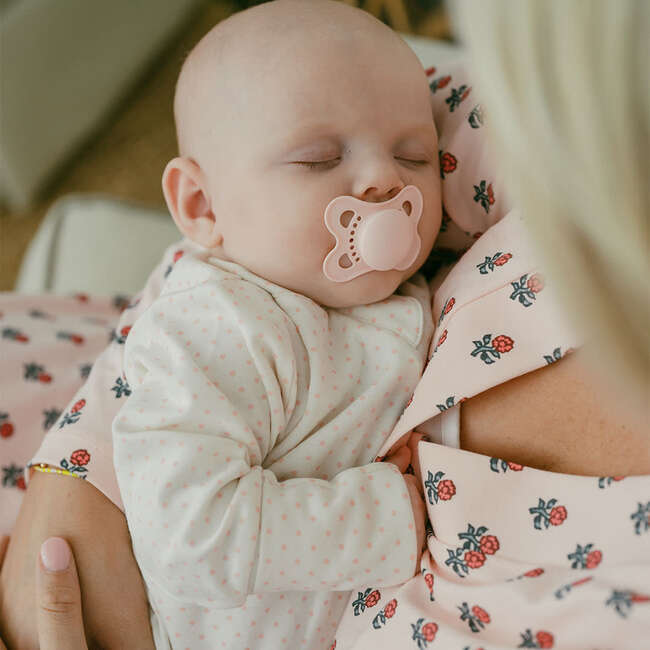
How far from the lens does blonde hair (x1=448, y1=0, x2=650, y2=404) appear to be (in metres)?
0.46

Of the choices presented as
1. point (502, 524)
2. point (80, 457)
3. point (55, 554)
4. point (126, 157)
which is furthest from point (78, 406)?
point (126, 157)

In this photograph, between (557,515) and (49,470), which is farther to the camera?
(49,470)

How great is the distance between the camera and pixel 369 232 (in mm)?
828

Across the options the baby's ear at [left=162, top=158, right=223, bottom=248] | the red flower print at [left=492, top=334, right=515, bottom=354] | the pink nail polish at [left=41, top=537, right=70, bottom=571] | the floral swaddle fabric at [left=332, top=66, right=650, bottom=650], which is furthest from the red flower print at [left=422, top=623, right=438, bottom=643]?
the baby's ear at [left=162, top=158, right=223, bottom=248]

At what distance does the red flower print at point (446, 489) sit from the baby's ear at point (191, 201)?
0.39 meters

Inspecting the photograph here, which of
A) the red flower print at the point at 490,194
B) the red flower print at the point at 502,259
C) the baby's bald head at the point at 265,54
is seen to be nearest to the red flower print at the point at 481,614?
the red flower print at the point at 502,259

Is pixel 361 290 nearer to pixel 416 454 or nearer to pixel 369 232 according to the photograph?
pixel 369 232

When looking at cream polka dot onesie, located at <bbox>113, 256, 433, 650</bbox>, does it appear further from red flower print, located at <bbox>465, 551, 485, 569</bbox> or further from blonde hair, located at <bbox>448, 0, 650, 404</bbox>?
blonde hair, located at <bbox>448, 0, 650, 404</bbox>

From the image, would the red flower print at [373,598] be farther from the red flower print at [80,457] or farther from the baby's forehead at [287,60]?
the baby's forehead at [287,60]

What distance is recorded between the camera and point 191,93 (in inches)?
36.9

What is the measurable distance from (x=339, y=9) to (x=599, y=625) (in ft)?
2.33

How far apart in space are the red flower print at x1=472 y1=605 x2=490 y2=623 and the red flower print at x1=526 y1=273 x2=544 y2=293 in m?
0.31

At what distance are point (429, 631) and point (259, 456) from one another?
0.24 meters

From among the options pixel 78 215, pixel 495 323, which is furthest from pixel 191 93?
pixel 78 215
